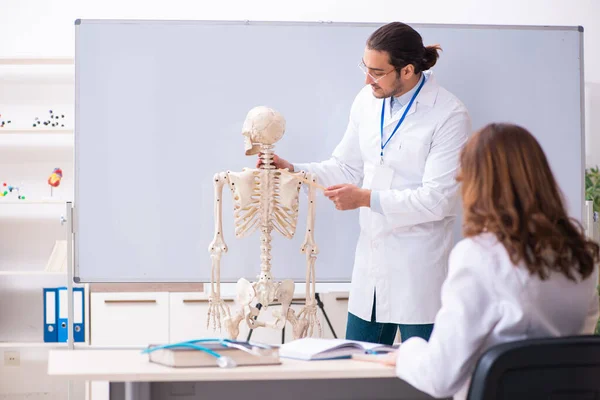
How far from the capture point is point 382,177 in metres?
2.93

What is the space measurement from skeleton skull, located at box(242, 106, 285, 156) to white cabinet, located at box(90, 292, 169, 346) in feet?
4.19

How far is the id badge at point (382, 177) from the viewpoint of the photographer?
292 cm

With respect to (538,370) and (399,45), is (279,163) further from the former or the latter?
(538,370)

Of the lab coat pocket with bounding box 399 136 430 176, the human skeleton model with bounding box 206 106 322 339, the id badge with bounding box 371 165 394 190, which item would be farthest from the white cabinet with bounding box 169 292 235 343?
the lab coat pocket with bounding box 399 136 430 176

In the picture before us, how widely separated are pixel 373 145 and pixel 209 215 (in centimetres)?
85

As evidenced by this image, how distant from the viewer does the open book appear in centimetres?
184

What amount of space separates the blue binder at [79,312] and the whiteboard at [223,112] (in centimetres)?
106

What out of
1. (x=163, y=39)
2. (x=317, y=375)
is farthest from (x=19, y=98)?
(x=317, y=375)

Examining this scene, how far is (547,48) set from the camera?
358cm

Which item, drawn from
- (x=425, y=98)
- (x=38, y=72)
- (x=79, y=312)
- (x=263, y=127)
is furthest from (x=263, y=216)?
(x=38, y=72)

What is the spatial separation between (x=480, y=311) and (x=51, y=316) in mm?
3433

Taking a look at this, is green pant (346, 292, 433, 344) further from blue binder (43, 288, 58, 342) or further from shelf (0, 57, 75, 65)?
shelf (0, 57, 75, 65)

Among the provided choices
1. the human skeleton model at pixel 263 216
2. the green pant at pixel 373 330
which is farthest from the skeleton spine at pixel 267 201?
the green pant at pixel 373 330

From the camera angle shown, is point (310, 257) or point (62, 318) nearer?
point (310, 257)
